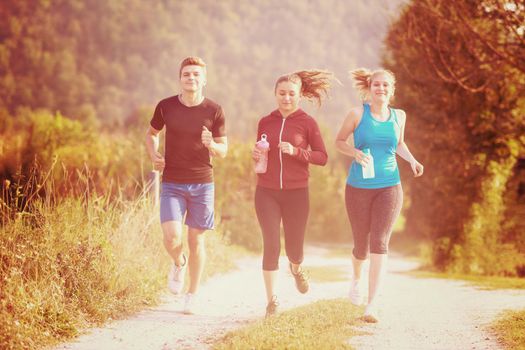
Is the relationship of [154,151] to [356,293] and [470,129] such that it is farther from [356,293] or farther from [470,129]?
[470,129]

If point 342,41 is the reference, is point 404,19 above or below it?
below

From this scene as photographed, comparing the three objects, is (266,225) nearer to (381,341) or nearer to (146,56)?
(381,341)

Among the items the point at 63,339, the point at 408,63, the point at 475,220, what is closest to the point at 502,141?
the point at 475,220

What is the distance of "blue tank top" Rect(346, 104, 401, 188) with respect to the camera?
22.9 feet

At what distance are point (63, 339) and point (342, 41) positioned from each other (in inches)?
6887

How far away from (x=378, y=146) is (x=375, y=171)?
26 cm

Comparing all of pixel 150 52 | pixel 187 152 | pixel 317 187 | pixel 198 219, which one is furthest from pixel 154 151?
pixel 150 52

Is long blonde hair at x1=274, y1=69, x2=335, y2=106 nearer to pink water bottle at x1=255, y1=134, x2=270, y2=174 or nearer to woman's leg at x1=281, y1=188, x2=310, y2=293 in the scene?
pink water bottle at x1=255, y1=134, x2=270, y2=174

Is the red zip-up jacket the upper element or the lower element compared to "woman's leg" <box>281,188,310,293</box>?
upper

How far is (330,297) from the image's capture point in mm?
9180

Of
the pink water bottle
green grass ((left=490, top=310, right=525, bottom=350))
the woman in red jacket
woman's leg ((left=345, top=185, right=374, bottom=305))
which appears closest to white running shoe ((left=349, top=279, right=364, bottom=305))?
woman's leg ((left=345, top=185, right=374, bottom=305))

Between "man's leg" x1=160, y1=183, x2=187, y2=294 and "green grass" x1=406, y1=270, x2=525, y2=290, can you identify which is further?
"green grass" x1=406, y1=270, x2=525, y2=290

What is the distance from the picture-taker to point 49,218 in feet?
25.4

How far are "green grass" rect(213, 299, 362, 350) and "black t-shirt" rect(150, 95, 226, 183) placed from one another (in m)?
1.64
